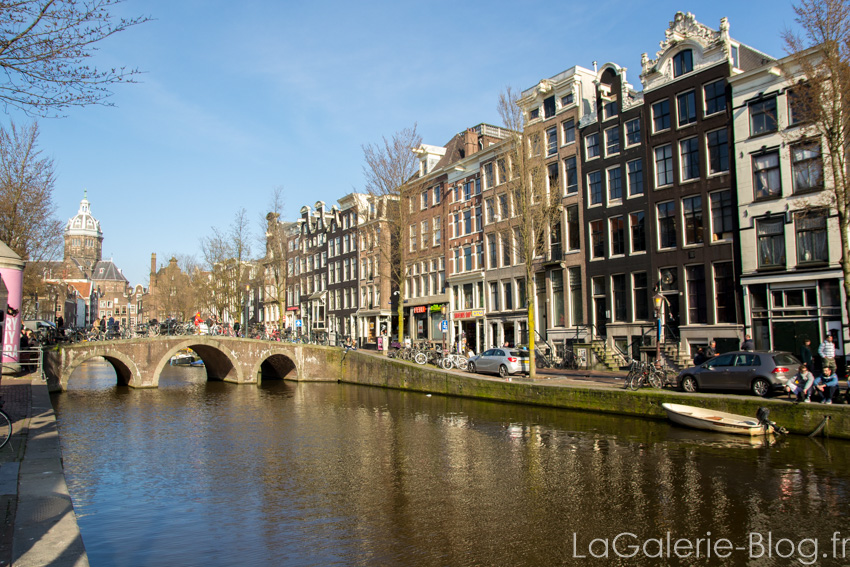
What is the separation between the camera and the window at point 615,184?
36062 mm

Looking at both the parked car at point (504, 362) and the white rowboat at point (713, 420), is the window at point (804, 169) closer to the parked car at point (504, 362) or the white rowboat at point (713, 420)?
the white rowboat at point (713, 420)

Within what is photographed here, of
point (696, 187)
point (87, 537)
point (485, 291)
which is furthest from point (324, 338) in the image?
point (87, 537)

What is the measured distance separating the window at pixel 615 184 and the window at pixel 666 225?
306 centimetres

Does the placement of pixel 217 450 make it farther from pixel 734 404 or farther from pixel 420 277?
pixel 420 277

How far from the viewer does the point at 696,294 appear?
1246 inches

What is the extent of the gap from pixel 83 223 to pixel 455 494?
188 meters

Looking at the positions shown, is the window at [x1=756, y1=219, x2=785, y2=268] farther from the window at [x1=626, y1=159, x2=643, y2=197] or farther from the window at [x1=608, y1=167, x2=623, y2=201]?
the window at [x1=608, y1=167, x2=623, y2=201]

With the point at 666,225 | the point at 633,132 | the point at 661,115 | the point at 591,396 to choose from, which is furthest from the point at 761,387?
the point at 633,132

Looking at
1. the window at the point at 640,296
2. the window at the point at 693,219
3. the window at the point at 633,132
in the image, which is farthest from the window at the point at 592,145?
the window at the point at 640,296

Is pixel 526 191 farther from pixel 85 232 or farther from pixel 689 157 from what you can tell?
pixel 85 232

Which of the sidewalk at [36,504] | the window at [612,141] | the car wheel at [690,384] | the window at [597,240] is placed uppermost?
the window at [612,141]

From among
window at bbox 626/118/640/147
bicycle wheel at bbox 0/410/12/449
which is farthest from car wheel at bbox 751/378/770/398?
bicycle wheel at bbox 0/410/12/449

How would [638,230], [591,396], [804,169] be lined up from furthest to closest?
[638,230], [804,169], [591,396]

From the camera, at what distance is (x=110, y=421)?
1005 inches
